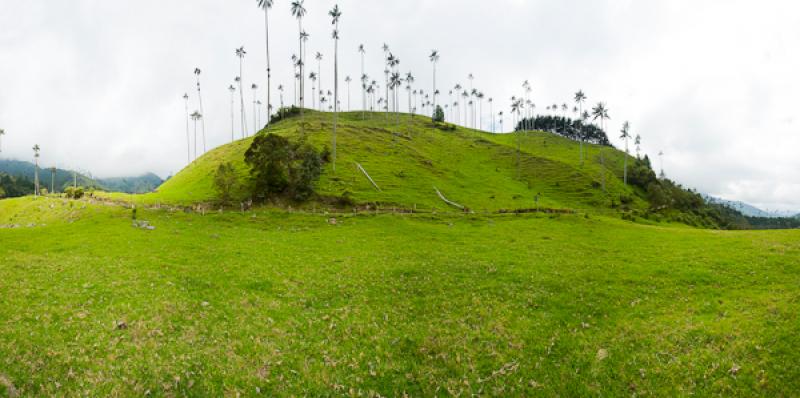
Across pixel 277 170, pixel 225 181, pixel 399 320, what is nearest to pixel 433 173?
pixel 277 170

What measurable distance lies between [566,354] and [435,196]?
224 feet

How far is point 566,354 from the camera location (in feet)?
50.9

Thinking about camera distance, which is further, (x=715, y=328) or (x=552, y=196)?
(x=552, y=196)

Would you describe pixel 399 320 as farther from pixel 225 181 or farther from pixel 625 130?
pixel 625 130

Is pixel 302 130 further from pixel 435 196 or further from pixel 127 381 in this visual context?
pixel 127 381

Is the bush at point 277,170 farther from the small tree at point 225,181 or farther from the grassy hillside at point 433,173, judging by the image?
the grassy hillside at point 433,173

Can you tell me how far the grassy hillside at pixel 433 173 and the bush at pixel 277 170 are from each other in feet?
23.7

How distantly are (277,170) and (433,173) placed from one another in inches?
1985

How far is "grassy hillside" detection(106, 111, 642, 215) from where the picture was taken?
81.1m

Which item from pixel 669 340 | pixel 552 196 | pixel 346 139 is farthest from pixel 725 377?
pixel 346 139

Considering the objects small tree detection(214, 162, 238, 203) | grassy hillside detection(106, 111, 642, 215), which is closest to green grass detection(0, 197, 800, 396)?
small tree detection(214, 162, 238, 203)

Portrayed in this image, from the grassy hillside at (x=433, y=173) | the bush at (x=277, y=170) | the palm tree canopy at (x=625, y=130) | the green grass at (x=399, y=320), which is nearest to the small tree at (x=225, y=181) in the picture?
the grassy hillside at (x=433, y=173)

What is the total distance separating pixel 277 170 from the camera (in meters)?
64.8

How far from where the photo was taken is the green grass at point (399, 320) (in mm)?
13484
